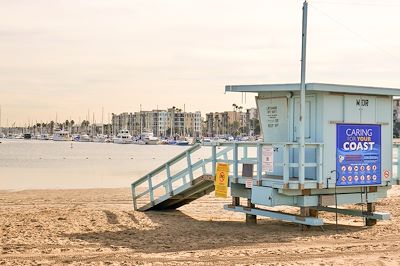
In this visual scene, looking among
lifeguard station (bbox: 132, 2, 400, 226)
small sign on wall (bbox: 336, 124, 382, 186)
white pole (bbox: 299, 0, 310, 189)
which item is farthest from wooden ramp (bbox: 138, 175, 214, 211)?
small sign on wall (bbox: 336, 124, 382, 186)

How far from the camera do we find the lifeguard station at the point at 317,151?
48.0ft

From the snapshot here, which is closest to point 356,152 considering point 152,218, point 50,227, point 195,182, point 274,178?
point 274,178

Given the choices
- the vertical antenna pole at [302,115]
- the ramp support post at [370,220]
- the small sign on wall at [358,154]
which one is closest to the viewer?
the vertical antenna pole at [302,115]

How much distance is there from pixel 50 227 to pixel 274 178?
18.3ft

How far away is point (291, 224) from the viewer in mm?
16672

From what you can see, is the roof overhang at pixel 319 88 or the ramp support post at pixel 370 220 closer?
the roof overhang at pixel 319 88

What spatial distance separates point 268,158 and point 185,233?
269 cm

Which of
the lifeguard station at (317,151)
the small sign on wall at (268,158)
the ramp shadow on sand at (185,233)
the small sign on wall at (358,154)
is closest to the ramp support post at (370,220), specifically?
the lifeguard station at (317,151)

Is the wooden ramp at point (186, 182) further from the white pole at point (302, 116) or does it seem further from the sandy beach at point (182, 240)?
the white pole at point (302, 116)

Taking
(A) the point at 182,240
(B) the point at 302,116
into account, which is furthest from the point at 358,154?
(A) the point at 182,240

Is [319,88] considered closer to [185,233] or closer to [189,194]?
[185,233]

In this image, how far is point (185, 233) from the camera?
14750mm

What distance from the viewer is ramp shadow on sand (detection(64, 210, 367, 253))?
13172 mm

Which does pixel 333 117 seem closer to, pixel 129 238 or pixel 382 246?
pixel 382 246
